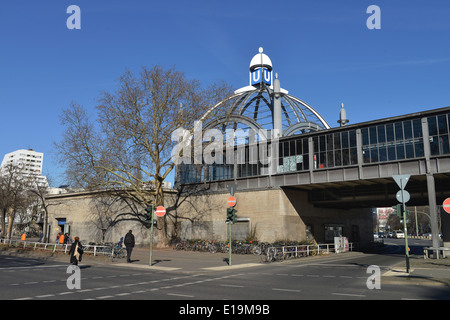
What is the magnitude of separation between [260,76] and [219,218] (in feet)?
77.5

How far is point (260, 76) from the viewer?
5300 cm

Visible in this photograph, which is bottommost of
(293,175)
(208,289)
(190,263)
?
(190,263)

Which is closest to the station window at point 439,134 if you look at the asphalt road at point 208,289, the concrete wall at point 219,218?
the concrete wall at point 219,218

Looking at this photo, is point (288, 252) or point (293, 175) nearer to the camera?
point (288, 252)

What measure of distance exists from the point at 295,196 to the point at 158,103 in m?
17.4

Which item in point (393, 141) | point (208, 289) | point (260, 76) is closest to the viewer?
point (208, 289)

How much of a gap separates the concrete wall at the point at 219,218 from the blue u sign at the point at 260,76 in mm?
20628

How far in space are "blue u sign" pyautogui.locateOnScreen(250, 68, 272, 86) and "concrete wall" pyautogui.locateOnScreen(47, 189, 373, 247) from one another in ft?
67.7

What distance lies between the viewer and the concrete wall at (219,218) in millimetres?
36625

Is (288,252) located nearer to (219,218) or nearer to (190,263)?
(190,263)

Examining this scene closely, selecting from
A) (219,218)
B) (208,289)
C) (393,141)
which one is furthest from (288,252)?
(208,289)

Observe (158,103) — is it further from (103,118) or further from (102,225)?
(102,225)

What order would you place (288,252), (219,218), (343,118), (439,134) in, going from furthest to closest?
(343,118)
(219,218)
(439,134)
(288,252)
